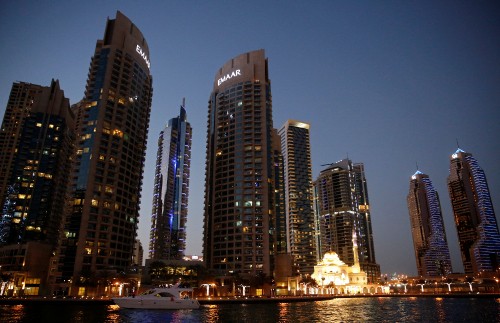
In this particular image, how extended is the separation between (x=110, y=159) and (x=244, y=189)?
63758 mm

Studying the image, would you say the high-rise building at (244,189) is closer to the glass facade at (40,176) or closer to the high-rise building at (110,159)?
the high-rise building at (110,159)

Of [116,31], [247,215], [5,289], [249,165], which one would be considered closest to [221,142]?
[249,165]

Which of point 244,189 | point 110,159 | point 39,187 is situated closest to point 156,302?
point 110,159

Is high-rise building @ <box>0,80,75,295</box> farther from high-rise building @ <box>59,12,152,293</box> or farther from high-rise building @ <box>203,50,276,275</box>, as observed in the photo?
high-rise building @ <box>203,50,276,275</box>

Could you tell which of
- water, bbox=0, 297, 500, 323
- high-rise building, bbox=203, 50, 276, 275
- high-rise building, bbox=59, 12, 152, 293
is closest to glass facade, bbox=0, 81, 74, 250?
high-rise building, bbox=59, 12, 152, 293

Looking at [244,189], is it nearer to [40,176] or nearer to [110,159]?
[110,159]

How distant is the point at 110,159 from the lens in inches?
5994

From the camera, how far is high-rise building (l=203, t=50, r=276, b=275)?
170 metres

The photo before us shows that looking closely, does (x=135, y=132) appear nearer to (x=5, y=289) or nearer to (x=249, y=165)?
(x=249, y=165)

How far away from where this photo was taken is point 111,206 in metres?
147

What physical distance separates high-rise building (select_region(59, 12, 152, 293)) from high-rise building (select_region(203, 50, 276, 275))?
40.7m

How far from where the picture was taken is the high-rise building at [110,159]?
13650 centimetres

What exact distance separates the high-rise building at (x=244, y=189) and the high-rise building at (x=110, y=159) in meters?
40.7

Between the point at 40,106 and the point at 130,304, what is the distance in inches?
5888
